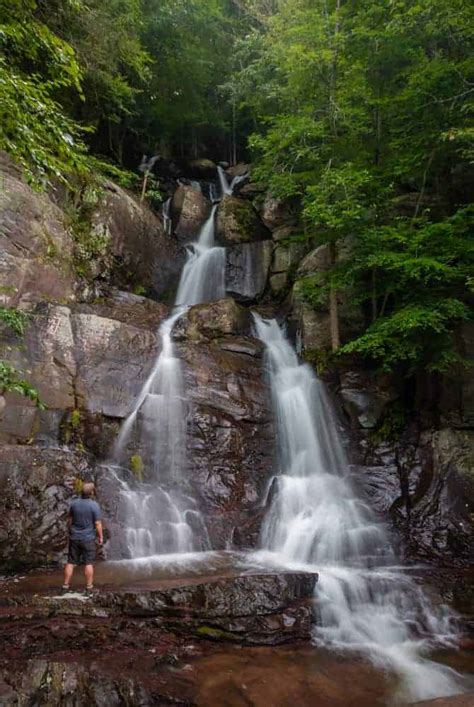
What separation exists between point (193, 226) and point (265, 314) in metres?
5.57

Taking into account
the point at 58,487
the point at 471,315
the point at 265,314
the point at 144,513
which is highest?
the point at 265,314

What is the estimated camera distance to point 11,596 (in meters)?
5.31

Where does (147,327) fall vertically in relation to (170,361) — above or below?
above

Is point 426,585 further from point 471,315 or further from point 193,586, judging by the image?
point 471,315

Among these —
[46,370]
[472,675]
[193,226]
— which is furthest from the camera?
[193,226]

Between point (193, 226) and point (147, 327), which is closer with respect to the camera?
point (147, 327)

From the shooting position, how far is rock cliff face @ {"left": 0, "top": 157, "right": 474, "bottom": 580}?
25.8ft

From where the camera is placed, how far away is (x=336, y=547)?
26.0 feet

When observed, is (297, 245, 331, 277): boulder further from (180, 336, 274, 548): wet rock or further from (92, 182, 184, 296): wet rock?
(92, 182, 184, 296): wet rock

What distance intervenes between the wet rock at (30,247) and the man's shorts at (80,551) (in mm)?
5600

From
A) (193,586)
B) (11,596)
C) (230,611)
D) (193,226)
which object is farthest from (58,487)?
(193,226)

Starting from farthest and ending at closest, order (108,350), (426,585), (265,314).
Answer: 1. (265,314)
2. (108,350)
3. (426,585)

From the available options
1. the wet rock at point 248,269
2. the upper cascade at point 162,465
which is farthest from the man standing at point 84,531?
the wet rock at point 248,269

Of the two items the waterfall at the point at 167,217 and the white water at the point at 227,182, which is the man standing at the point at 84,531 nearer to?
the waterfall at the point at 167,217
